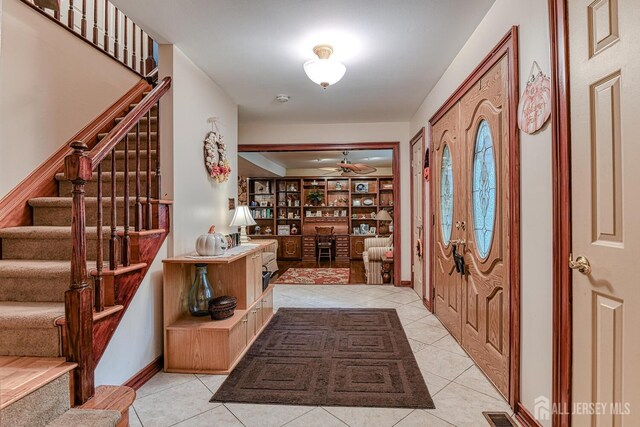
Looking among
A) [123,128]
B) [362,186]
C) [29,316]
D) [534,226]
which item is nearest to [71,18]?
[123,128]

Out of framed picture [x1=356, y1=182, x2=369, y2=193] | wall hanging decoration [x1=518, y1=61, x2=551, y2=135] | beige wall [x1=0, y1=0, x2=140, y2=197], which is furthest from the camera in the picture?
framed picture [x1=356, y1=182, x2=369, y2=193]

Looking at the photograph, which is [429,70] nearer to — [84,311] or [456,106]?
[456,106]

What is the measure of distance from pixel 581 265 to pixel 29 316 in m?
2.57

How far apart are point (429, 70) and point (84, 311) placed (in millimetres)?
3326

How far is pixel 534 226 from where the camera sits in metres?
1.72

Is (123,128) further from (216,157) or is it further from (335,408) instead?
(335,408)

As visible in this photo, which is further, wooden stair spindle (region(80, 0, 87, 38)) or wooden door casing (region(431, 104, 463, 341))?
wooden stair spindle (region(80, 0, 87, 38))

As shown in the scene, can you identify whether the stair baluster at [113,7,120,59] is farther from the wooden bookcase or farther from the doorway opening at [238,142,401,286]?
the wooden bookcase

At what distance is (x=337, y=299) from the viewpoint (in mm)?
4566

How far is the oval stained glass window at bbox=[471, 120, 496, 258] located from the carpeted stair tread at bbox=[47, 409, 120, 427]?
2.34m

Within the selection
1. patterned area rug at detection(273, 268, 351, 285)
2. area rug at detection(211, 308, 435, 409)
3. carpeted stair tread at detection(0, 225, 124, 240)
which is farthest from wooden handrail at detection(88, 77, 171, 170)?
patterned area rug at detection(273, 268, 351, 285)

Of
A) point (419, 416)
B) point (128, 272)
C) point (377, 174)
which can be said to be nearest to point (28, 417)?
point (128, 272)

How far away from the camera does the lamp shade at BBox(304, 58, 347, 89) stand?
8.67 ft

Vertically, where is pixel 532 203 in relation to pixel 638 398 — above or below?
above
